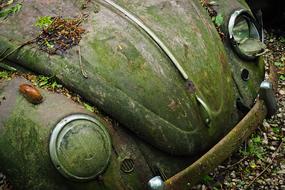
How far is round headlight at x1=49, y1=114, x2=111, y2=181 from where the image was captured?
8.40ft

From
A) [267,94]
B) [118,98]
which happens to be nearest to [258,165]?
[267,94]

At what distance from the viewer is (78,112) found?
267 centimetres

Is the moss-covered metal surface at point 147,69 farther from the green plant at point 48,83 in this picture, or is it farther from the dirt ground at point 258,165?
the dirt ground at point 258,165

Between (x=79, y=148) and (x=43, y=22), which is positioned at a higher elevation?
(x=43, y=22)

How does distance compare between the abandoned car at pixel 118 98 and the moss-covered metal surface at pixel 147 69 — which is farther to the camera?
the moss-covered metal surface at pixel 147 69

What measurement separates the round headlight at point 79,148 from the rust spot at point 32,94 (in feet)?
0.77

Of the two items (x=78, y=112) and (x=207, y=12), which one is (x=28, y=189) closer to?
(x=78, y=112)

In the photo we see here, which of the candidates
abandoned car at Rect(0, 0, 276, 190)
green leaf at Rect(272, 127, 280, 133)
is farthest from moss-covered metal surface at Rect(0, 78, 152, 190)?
green leaf at Rect(272, 127, 280, 133)

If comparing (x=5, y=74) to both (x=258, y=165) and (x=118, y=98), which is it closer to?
(x=118, y=98)

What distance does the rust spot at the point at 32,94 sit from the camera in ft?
9.02

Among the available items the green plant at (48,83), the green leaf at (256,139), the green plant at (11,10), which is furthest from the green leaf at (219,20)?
the green plant at (11,10)

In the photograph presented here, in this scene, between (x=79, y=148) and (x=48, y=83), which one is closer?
(x=79, y=148)

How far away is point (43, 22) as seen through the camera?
120 inches

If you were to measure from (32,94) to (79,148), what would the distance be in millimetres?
459
